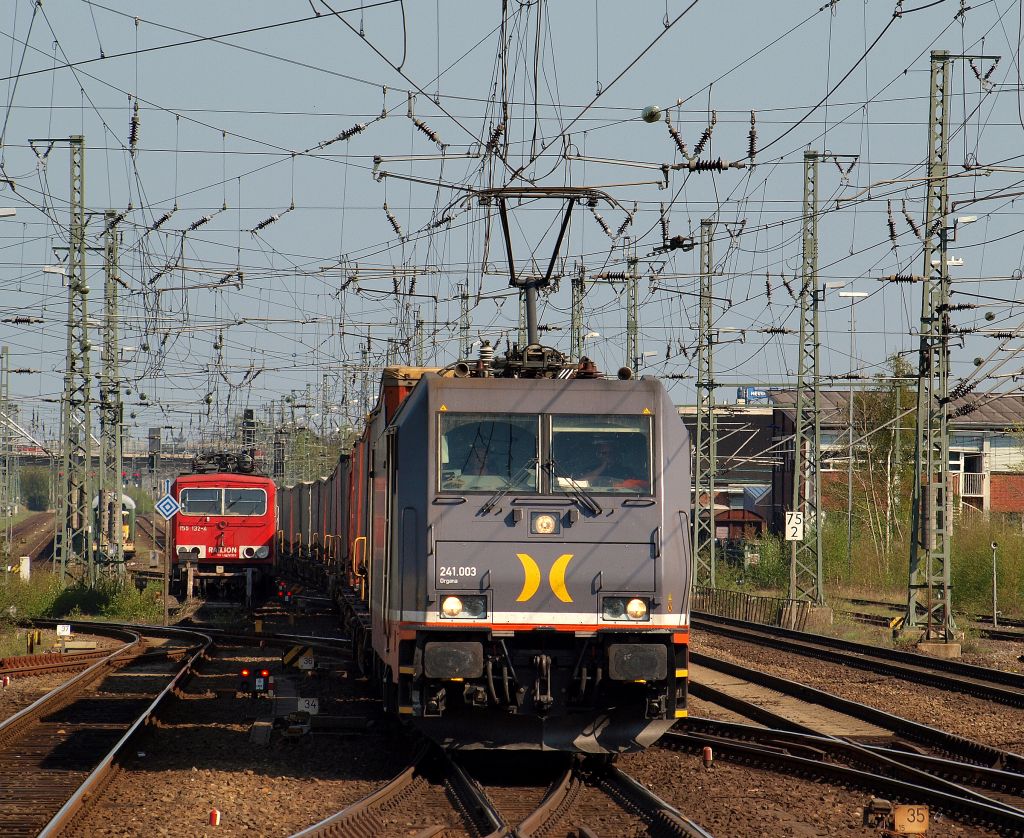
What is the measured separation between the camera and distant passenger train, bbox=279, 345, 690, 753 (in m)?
11.0

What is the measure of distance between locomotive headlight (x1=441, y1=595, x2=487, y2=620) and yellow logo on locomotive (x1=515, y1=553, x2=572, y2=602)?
0.99 feet

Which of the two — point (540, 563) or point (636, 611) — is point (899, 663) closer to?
point (636, 611)

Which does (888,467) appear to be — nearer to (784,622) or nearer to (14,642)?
(784,622)

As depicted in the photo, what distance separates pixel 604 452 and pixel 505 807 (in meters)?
3.16

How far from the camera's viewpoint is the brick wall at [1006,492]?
205ft

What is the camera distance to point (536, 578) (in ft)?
36.6

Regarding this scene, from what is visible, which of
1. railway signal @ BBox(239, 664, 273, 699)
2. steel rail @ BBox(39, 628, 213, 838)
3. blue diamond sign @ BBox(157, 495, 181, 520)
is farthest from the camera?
blue diamond sign @ BBox(157, 495, 181, 520)

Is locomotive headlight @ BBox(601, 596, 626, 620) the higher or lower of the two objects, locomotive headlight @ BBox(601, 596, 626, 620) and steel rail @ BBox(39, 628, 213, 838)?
the higher

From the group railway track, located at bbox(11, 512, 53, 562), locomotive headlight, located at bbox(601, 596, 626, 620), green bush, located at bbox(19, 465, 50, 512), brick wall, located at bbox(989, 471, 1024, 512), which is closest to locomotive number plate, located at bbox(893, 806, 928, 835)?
locomotive headlight, located at bbox(601, 596, 626, 620)

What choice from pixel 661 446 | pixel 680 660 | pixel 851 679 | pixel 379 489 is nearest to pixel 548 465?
pixel 661 446

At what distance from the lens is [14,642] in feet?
83.6

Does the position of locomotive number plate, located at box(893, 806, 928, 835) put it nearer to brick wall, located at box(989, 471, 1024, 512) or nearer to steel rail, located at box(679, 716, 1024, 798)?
steel rail, located at box(679, 716, 1024, 798)

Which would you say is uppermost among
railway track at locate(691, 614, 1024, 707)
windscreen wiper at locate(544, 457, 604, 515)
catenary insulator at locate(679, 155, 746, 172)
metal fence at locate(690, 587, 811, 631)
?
catenary insulator at locate(679, 155, 746, 172)

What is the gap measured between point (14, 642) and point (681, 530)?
1803 centimetres
